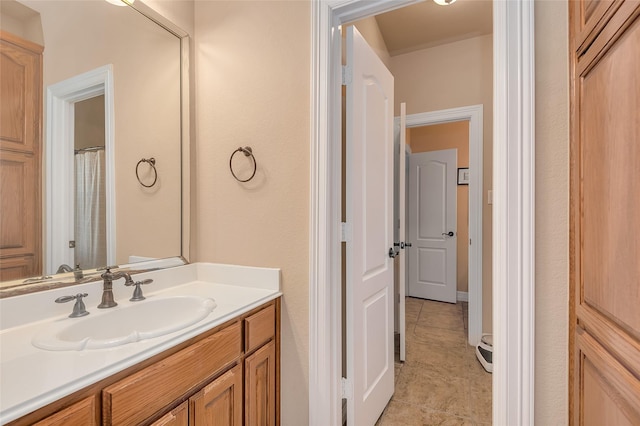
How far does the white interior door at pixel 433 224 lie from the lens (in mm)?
3934

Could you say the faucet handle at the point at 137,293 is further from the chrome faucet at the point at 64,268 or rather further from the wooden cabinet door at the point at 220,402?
the wooden cabinet door at the point at 220,402

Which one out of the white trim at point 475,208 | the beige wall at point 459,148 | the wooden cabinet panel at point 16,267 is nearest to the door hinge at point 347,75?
the wooden cabinet panel at point 16,267

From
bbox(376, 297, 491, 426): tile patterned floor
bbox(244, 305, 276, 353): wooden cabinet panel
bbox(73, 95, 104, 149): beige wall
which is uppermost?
bbox(73, 95, 104, 149): beige wall

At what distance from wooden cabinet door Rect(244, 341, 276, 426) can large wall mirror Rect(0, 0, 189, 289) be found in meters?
0.70

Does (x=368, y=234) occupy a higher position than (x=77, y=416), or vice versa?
(x=368, y=234)

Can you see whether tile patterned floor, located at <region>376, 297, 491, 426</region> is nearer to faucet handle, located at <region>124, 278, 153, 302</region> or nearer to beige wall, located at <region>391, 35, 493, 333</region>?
beige wall, located at <region>391, 35, 493, 333</region>

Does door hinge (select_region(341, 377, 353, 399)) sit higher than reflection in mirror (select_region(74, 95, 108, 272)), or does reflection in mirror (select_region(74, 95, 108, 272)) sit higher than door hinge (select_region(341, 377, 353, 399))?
reflection in mirror (select_region(74, 95, 108, 272))

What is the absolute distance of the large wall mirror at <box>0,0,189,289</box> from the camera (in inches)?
41.1

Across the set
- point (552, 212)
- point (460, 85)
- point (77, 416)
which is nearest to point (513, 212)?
point (552, 212)

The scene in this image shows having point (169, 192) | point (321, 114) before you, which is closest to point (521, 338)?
point (321, 114)

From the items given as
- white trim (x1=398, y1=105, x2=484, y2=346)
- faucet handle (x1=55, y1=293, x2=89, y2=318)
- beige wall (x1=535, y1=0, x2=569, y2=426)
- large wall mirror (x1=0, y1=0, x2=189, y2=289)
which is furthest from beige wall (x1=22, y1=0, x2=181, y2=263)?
white trim (x1=398, y1=105, x2=484, y2=346)

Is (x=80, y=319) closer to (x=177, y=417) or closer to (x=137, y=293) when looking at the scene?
(x=137, y=293)

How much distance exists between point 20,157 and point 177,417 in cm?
101

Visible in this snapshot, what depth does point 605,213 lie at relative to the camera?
2.42 ft
